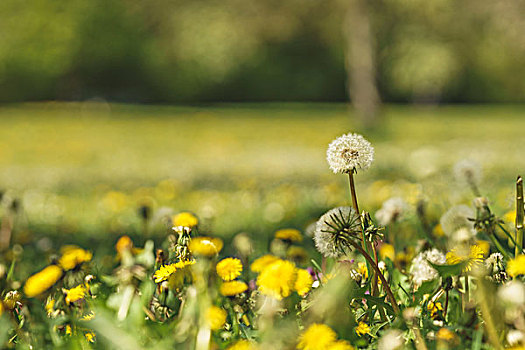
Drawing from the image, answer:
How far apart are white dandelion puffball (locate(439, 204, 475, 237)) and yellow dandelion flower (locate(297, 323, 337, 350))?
25.0 inches

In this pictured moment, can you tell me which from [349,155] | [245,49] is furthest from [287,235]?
[245,49]

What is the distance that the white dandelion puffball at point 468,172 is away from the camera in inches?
68.0

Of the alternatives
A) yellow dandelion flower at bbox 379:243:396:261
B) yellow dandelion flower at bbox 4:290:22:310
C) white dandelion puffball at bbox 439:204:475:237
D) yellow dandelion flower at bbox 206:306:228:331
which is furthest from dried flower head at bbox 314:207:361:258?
yellow dandelion flower at bbox 4:290:22:310

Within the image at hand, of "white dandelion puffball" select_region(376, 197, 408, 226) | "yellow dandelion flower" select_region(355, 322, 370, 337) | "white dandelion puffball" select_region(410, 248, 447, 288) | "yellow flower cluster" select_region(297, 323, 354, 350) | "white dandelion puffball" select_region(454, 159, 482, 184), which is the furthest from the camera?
"white dandelion puffball" select_region(454, 159, 482, 184)

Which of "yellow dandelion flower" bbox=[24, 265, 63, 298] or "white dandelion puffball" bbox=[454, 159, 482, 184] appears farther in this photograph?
"white dandelion puffball" bbox=[454, 159, 482, 184]

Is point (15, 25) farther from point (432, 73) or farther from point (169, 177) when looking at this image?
point (169, 177)

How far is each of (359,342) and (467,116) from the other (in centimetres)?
2193

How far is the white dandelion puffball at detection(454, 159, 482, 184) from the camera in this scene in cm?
173

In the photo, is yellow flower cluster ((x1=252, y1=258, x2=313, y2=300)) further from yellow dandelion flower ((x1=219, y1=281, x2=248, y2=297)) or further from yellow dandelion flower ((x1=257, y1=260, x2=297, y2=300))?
yellow dandelion flower ((x1=219, y1=281, x2=248, y2=297))

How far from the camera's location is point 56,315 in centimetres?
130

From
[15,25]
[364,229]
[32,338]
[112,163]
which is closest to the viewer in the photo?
[364,229]

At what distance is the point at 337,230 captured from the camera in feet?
3.48

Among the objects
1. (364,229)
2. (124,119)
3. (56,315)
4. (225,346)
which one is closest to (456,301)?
(364,229)

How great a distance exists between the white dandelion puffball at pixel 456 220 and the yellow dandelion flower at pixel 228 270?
1.65 feet
